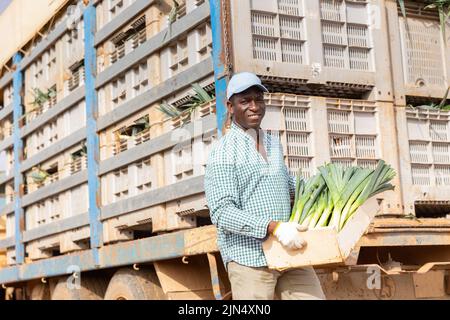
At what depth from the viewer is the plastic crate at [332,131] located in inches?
188

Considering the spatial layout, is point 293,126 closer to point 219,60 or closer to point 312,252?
point 219,60

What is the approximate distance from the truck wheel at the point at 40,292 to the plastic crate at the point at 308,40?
405cm

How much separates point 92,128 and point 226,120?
7.12 ft

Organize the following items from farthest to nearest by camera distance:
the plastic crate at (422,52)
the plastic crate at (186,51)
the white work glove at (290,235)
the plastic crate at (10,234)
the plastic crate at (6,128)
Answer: the plastic crate at (6,128)
the plastic crate at (10,234)
the plastic crate at (422,52)
the plastic crate at (186,51)
the white work glove at (290,235)

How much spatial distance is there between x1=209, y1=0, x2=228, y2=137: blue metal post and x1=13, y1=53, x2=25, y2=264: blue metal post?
13.2 ft

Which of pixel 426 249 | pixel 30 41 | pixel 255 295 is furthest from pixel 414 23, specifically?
pixel 30 41

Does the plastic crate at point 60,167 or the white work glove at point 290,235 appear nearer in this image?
the white work glove at point 290,235

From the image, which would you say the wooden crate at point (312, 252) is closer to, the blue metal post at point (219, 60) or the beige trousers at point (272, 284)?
the beige trousers at point (272, 284)

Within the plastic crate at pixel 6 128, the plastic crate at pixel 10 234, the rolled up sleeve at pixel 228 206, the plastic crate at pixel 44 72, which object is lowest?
the rolled up sleeve at pixel 228 206

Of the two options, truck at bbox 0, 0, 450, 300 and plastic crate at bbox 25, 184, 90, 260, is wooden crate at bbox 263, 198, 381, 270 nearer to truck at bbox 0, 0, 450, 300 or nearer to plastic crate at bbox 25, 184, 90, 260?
truck at bbox 0, 0, 450, 300

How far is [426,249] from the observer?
4.82 meters

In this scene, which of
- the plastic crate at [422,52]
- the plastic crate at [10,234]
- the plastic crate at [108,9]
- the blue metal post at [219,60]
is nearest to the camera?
the blue metal post at [219,60]

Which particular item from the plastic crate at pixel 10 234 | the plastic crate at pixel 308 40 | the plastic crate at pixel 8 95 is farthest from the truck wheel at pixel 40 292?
the plastic crate at pixel 308 40

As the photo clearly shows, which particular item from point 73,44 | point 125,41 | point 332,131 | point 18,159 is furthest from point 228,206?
point 18,159
